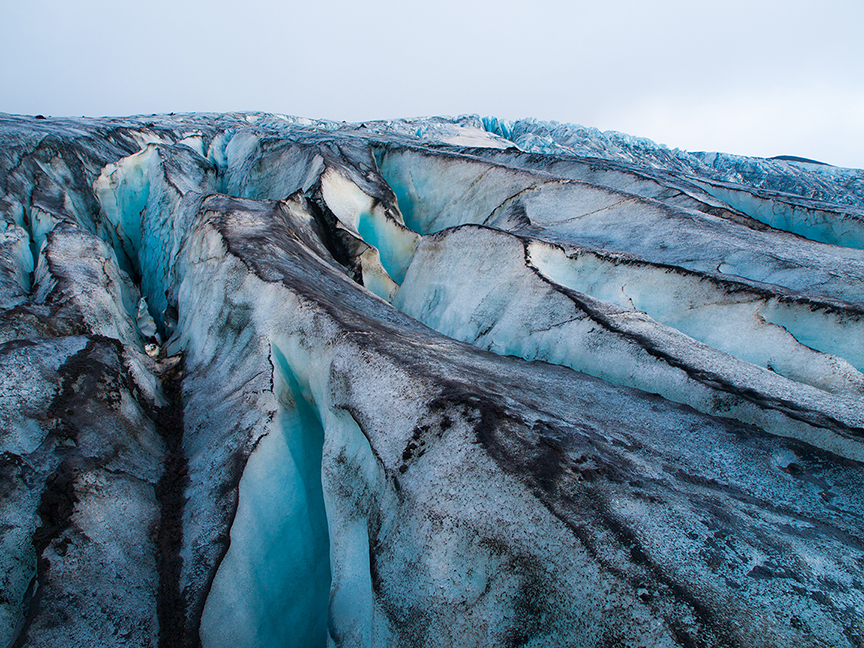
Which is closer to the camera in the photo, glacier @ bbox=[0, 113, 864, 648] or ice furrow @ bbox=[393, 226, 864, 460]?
glacier @ bbox=[0, 113, 864, 648]

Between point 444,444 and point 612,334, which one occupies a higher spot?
point 612,334

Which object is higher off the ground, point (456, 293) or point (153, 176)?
point (153, 176)

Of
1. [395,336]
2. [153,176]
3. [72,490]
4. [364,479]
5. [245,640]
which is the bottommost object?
[245,640]

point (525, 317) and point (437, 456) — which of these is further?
point (525, 317)

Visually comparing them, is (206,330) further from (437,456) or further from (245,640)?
(437,456)

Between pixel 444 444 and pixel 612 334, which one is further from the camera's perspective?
pixel 612 334

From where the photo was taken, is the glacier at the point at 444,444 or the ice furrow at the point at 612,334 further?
the ice furrow at the point at 612,334

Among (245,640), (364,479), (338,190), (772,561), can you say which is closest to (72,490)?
(245,640)

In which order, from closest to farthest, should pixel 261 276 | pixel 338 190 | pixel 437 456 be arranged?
pixel 437 456 < pixel 261 276 < pixel 338 190
